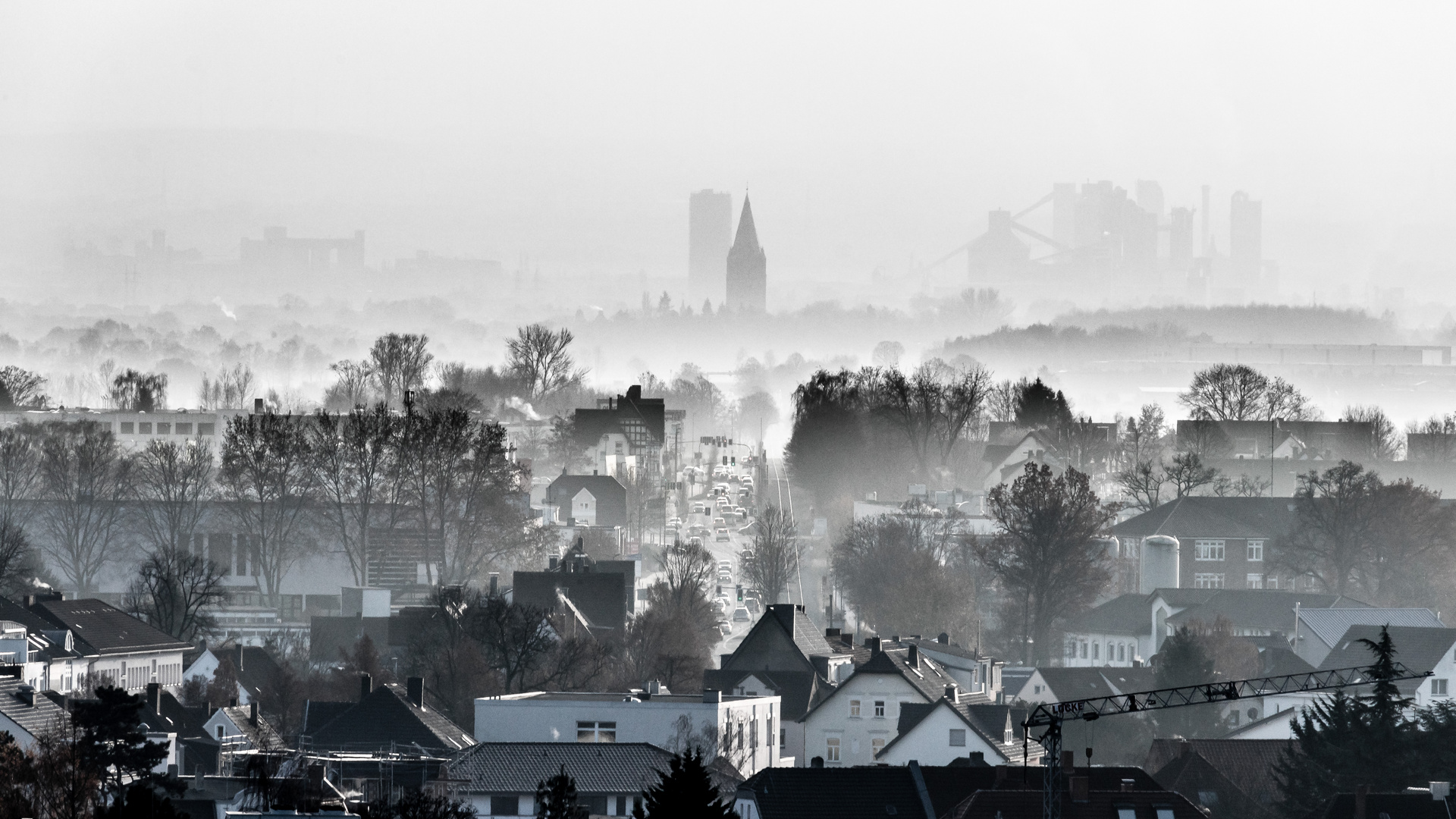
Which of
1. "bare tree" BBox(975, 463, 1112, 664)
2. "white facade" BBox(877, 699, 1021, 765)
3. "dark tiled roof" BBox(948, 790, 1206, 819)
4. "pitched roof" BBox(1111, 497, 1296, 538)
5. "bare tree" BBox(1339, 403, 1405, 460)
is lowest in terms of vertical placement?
"dark tiled roof" BBox(948, 790, 1206, 819)

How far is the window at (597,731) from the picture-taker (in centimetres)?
5978

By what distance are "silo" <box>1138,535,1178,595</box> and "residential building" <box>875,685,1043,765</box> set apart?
120 feet

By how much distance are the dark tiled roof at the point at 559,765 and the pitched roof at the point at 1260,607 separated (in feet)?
123

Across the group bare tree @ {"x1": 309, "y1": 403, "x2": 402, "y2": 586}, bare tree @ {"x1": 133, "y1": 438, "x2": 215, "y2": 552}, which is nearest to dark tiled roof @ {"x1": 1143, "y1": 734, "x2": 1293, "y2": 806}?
bare tree @ {"x1": 133, "y1": 438, "x2": 215, "y2": 552}

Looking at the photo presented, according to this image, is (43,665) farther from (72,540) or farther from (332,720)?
(72,540)

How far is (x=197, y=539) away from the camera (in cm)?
11150

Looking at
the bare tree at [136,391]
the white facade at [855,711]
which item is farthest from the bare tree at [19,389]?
the white facade at [855,711]

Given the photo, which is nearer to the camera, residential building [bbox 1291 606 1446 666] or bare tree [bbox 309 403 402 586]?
residential building [bbox 1291 606 1446 666]

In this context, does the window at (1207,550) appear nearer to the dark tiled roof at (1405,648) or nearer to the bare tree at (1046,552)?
the bare tree at (1046,552)

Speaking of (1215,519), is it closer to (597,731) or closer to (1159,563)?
(1159,563)

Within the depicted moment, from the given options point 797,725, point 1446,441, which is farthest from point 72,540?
point 1446,441

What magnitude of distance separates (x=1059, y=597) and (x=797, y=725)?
27.0 meters

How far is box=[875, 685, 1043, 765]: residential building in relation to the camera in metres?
61.3

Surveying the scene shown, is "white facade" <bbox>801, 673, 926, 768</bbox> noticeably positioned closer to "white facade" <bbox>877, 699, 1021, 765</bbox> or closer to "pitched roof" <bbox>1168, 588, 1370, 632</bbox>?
"white facade" <bbox>877, 699, 1021, 765</bbox>
